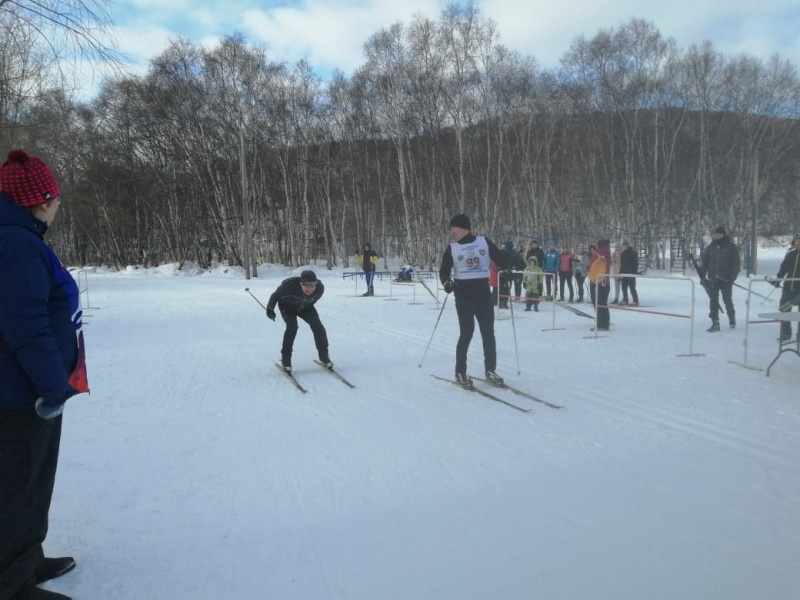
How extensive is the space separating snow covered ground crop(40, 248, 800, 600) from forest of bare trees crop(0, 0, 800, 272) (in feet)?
78.8

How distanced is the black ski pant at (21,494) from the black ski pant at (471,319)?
4660 mm

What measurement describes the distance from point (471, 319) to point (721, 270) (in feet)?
20.8

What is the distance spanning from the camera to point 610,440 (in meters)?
4.68

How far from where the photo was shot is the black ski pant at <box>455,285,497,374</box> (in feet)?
21.5

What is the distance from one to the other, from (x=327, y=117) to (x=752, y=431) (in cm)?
3673

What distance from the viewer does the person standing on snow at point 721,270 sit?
10.3 metres

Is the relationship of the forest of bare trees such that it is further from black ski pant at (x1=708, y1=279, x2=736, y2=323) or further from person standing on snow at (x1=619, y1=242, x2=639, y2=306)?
black ski pant at (x1=708, y1=279, x2=736, y2=323)

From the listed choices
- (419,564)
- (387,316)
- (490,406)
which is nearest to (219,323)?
(387,316)

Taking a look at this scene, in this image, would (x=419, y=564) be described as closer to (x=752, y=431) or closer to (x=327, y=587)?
(x=327, y=587)

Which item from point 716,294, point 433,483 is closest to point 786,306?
point 716,294

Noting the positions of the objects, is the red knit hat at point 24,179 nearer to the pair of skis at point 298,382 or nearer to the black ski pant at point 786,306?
the pair of skis at point 298,382

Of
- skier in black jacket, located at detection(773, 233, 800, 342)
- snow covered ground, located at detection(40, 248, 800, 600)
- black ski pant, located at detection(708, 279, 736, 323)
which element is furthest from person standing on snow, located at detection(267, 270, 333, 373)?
black ski pant, located at detection(708, 279, 736, 323)

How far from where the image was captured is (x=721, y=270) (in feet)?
34.1

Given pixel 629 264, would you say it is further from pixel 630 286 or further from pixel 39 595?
pixel 39 595
